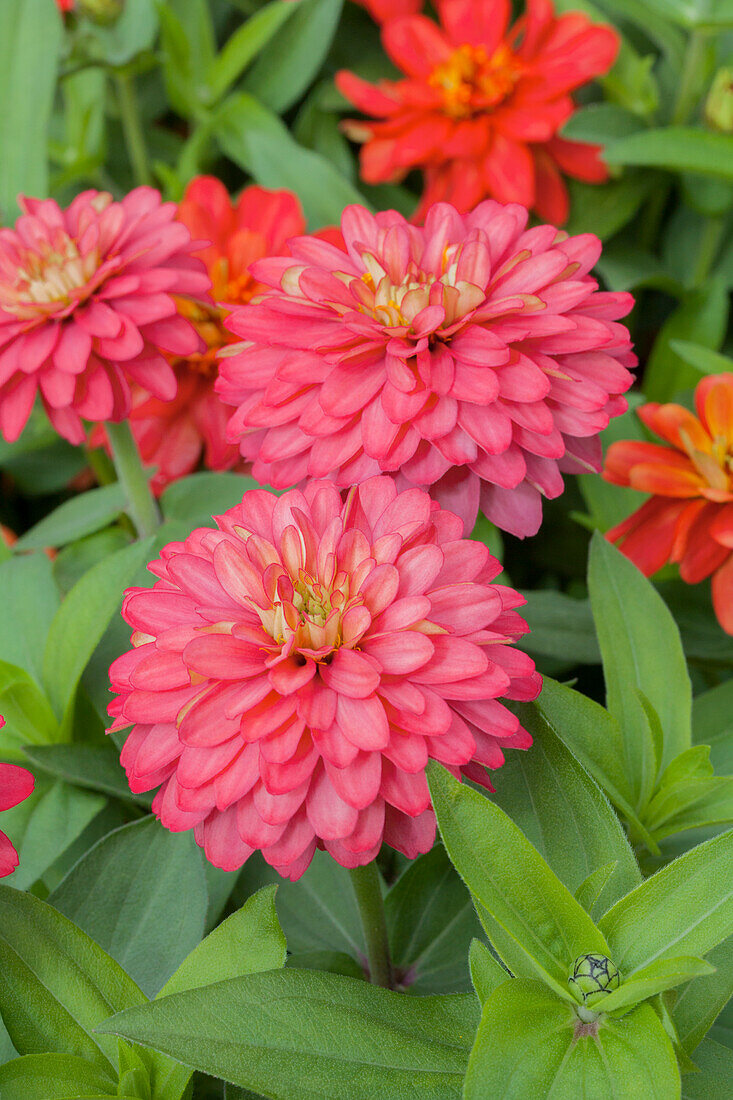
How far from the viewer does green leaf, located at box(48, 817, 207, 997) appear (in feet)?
1.22

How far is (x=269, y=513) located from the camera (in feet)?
1.11

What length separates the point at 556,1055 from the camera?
0.28 metres

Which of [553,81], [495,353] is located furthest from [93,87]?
Answer: [495,353]

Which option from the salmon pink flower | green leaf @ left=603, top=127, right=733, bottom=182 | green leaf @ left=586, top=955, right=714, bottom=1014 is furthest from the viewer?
the salmon pink flower

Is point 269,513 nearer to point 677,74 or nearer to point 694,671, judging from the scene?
point 694,671

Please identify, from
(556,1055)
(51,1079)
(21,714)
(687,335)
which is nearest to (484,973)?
(556,1055)

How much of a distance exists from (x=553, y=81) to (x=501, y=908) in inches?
20.9

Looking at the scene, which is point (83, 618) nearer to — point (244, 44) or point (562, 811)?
point (562, 811)

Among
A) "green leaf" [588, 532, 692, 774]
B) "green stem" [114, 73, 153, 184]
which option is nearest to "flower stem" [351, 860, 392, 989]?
"green leaf" [588, 532, 692, 774]

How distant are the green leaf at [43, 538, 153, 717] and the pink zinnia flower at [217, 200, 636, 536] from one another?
0.09 meters

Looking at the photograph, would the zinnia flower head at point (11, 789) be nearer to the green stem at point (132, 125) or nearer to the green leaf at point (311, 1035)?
the green leaf at point (311, 1035)

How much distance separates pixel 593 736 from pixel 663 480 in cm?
15

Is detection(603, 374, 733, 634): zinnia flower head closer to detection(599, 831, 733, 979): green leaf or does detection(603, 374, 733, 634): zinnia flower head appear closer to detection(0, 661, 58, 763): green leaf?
detection(599, 831, 733, 979): green leaf

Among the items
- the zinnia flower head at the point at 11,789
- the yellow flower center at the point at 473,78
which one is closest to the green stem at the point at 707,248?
the yellow flower center at the point at 473,78
